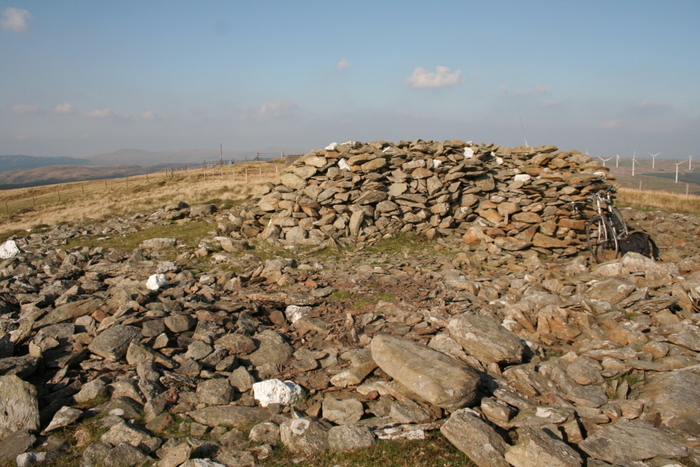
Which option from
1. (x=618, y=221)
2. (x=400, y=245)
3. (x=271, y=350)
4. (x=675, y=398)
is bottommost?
(x=271, y=350)

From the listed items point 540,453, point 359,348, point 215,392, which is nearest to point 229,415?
point 215,392

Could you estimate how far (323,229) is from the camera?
41.1 feet

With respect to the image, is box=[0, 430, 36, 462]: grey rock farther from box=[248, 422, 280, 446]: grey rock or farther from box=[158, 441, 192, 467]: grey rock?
box=[248, 422, 280, 446]: grey rock

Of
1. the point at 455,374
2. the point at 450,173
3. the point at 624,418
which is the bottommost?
the point at 624,418

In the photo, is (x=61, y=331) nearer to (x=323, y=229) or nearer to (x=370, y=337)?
(x=370, y=337)

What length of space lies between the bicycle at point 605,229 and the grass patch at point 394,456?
831 centimetres

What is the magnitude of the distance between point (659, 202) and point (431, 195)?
1295 centimetres

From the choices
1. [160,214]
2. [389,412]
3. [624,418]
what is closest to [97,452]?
[389,412]

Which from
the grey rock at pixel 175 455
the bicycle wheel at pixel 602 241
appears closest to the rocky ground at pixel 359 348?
the grey rock at pixel 175 455

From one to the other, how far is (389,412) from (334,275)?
5.05 meters

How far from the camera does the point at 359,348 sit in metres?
6.10

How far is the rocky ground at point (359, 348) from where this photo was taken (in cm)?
411

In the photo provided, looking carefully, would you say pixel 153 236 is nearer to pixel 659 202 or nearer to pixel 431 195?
pixel 431 195

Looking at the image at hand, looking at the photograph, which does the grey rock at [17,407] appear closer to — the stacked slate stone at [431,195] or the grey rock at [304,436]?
the grey rock at [304,436]
